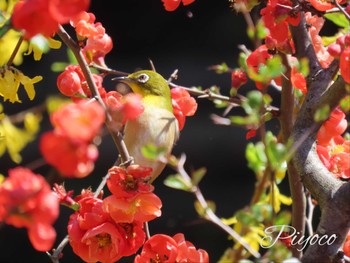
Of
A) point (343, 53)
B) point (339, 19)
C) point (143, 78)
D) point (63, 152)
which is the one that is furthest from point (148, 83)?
point (63, 152)

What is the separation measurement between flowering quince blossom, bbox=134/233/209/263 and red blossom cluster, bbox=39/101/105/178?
1.17 ft

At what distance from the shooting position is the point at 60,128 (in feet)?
1.76

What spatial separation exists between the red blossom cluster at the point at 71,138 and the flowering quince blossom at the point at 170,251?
14.0 inches

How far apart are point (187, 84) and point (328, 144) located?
63.1 inches

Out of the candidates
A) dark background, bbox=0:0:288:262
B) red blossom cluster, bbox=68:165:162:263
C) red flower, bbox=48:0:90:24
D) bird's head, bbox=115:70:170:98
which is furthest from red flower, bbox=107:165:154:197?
dark background, bbox=0:0:288:262

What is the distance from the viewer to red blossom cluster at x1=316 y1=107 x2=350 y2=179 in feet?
3.38

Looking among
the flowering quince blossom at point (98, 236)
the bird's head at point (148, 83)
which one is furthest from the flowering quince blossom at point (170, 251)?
the bird's head at point (148, 83)

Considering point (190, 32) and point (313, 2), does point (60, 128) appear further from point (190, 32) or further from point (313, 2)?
point (190, 32)

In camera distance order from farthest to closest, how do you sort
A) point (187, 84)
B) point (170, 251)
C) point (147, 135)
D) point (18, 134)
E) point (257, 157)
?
point (187, 84) < point (147, 135) < point (170, 251) < point (257, 157) < point (18, 134)

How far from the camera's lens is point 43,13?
58 cm

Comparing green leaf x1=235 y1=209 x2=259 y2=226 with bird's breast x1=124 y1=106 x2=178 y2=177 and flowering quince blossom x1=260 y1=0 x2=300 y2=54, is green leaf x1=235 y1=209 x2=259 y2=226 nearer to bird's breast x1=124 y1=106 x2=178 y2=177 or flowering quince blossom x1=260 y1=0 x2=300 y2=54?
flowering quince blossom x1=260 y1=0 x2=300 y2=54

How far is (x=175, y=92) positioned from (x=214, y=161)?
1510 millimetres

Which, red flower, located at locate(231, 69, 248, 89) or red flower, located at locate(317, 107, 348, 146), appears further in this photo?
red flower, located at locate(231, 69, 248, 89)

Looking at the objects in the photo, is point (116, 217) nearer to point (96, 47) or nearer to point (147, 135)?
point (96, 47)
